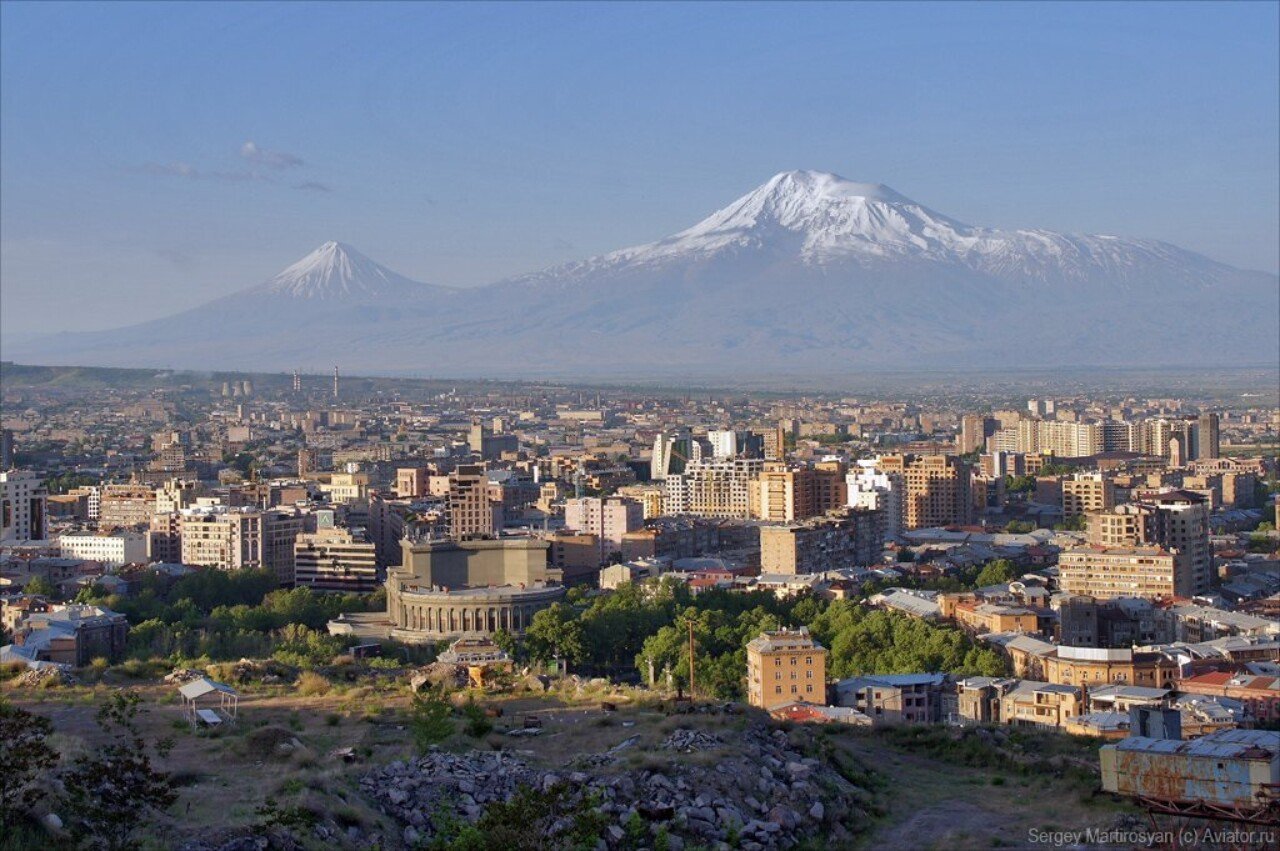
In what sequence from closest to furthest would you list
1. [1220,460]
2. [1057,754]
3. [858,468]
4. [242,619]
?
[1057,754] < [242,619] < [858,468] < [1220,460]

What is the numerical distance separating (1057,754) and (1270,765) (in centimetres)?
552

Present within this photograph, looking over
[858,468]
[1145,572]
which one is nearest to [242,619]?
[1145,572]

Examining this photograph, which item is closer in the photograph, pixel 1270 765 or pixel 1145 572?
pixel 1270 765

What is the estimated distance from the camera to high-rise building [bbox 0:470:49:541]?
5469 centimetres

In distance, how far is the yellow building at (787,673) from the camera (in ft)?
83.6

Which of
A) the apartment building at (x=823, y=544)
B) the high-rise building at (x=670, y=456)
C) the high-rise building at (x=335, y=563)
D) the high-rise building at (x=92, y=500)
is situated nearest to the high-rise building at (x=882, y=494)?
the apartment building at (x=823, y=544)

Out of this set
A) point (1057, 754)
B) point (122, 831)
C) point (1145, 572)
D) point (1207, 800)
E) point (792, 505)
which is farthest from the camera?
point (792, 505)

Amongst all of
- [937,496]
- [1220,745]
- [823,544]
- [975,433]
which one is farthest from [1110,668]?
[975,433]

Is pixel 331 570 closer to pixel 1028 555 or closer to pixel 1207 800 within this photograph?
pixel 1028 555

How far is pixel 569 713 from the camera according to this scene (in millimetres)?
17906

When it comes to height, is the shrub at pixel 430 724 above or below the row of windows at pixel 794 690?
above

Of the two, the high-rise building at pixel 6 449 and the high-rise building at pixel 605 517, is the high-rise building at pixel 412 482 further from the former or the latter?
the high-rise building at pixel 6 449

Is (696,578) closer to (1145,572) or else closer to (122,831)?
(1145,572)

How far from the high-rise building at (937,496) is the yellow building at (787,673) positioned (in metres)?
37.6
